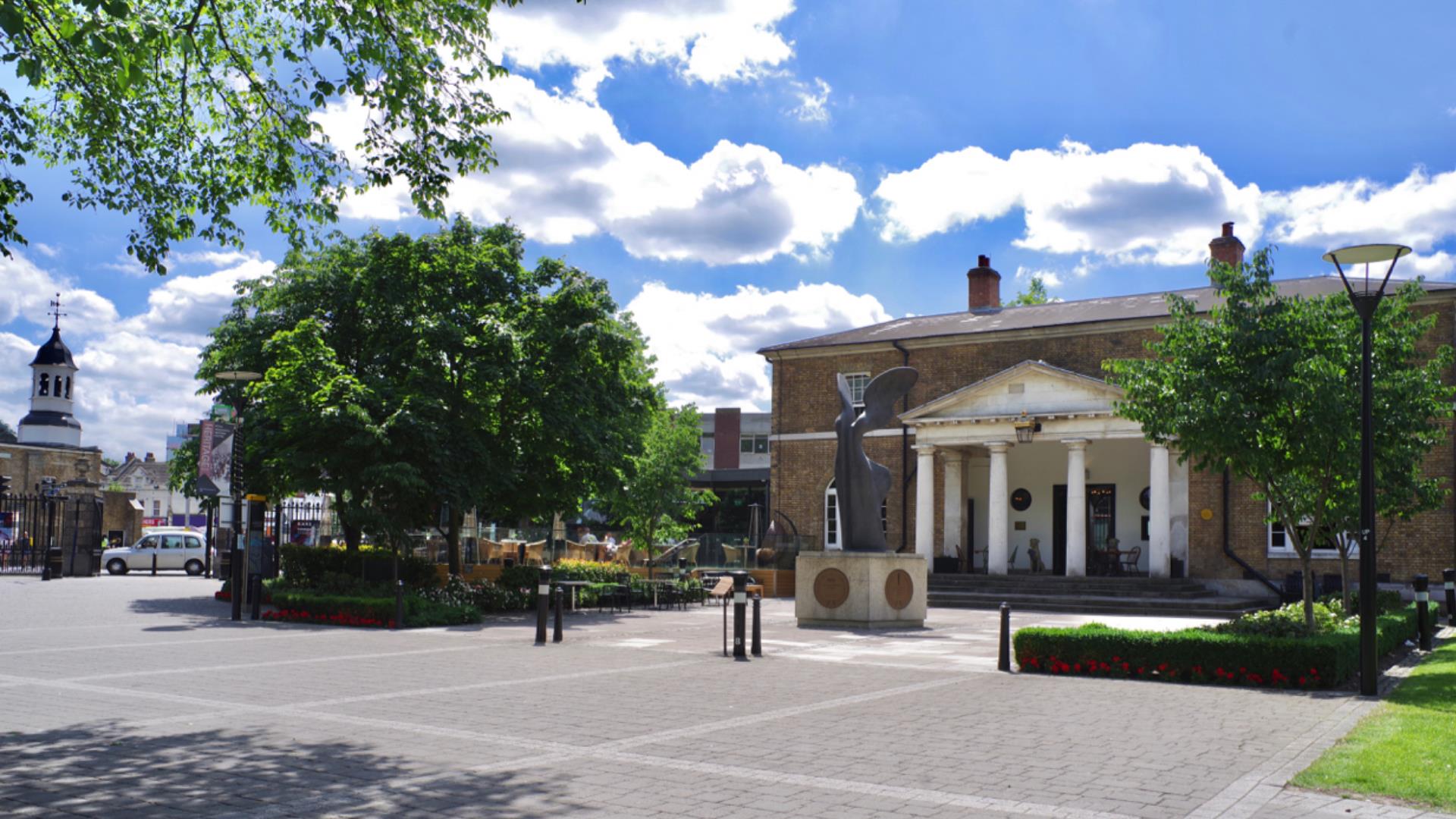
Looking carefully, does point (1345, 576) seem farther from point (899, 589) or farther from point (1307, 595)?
point (899, 589)

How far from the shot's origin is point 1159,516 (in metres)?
30.3

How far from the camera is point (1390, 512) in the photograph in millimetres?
17531

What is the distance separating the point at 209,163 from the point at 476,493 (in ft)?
36.1

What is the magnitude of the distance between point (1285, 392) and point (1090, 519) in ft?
71.1

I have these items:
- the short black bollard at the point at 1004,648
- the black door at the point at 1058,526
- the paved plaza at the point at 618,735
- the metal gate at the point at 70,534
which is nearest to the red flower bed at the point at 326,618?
the paved plaza at the point at 618,735

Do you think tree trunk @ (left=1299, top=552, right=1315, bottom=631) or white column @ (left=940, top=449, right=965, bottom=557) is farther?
white column @ (left=940, top=449, right=965, bottom=557)

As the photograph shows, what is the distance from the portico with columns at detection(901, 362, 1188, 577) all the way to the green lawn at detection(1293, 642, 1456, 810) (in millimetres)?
19529

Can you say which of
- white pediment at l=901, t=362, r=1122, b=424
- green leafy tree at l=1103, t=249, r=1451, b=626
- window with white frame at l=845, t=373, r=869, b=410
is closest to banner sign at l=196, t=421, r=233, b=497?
green leafy tree at l=1103, t=249, r=1451, b=626

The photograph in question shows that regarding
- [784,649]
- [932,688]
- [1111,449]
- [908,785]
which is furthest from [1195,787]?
[1111,449]

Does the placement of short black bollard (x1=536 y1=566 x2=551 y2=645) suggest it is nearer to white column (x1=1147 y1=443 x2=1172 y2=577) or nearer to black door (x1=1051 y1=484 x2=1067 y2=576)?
white column (x1=1147 y1=443 x2=1172 y2=577)

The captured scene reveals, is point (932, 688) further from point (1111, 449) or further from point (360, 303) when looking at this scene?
point (1111, 449)


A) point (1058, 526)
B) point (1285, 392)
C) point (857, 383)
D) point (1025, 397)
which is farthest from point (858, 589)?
point (857, 383)

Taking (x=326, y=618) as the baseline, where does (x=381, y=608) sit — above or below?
above

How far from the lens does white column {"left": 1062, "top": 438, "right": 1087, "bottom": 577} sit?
3116 centimetres
